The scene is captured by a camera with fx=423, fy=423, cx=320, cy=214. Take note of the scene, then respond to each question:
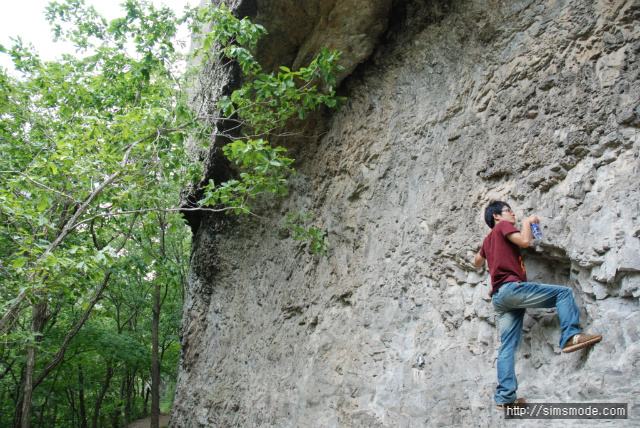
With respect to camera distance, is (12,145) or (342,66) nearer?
(342,66)

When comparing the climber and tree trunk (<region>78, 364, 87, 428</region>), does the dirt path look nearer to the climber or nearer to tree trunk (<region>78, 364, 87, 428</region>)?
tree trunk (<region>78, 364, 87, 428</region>)

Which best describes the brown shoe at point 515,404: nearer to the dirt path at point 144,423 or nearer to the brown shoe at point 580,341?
the brown shoe at point 580,341

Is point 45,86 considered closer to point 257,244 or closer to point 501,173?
point 257,244

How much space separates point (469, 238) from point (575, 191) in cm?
103

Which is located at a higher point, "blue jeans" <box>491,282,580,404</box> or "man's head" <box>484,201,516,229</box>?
"man's head" <box>484,201,516,229</box>

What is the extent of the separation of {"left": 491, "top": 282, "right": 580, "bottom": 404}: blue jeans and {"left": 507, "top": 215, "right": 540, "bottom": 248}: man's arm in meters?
0.32

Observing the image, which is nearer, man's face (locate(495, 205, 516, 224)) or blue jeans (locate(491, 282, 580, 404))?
blue jeans (locate(491, 282, 580, 404))

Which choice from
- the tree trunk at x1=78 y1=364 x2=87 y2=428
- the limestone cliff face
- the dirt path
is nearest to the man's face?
the limestone cliff face

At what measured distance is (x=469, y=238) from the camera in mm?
4152

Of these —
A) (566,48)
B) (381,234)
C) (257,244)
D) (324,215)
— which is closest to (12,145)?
(257,244)

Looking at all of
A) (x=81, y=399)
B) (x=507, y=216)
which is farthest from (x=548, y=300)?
(x=81, y=399)

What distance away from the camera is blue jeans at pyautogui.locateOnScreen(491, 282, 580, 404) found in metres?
3.05

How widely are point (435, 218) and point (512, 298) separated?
1.47 metres

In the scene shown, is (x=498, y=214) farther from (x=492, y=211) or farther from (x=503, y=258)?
(x=503, y=258)
